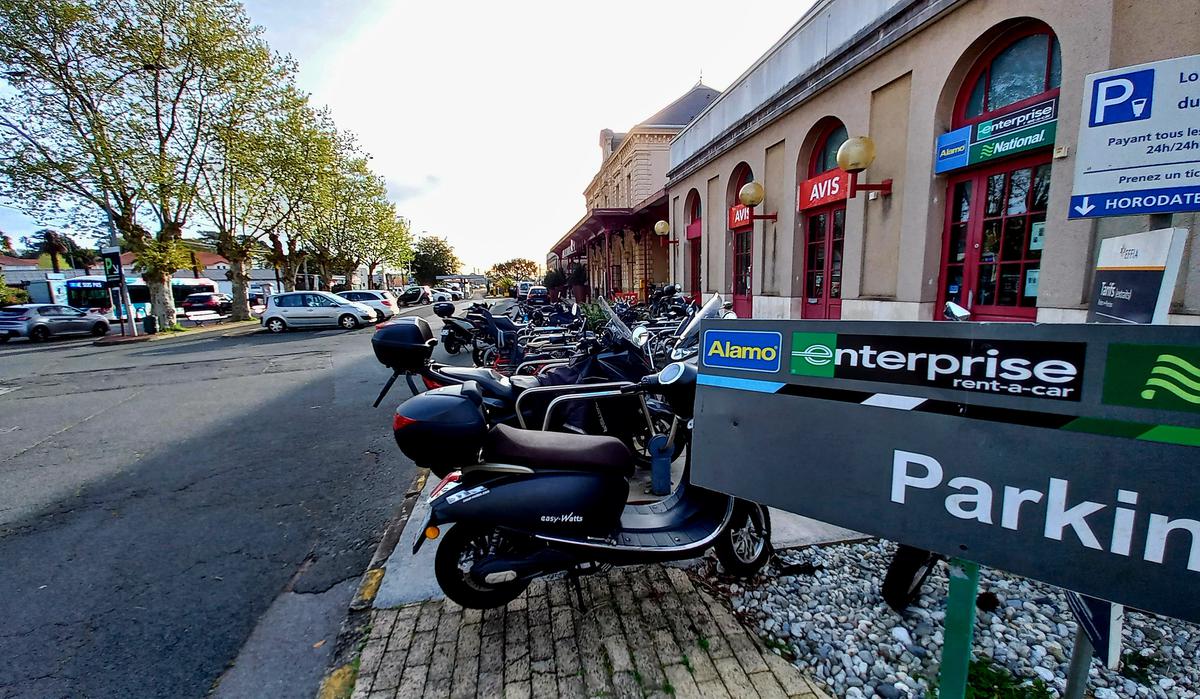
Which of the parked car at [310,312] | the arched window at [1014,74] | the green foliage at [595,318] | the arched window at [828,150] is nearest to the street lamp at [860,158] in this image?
the arched window at [1014,74]

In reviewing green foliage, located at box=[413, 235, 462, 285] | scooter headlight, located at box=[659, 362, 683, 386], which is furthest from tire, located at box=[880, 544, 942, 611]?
green foliage, located at box=[413, 235, 462, 285]

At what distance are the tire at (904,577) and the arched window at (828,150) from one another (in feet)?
24.2

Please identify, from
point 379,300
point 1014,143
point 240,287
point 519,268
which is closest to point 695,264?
point 1014,143

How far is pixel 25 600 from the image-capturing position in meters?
2.57

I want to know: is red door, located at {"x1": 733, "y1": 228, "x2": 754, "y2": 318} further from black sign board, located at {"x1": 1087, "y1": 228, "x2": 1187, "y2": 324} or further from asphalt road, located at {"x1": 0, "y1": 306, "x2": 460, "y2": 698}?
black sign board, located at {"x1": 1087, "y1": 228, "x2": 1187, "y2": 324}

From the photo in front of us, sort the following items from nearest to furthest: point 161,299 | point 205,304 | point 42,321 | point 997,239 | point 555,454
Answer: point 555,454 < point 997,239 < point 42,321 < point 161,299 < point 205,304

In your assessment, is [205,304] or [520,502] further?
[205,304]

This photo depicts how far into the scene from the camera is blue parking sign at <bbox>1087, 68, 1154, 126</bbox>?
194cm

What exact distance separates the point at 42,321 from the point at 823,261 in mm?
24975

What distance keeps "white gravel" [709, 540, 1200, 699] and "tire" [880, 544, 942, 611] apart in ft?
0.18

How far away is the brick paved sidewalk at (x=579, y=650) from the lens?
1.88 meters

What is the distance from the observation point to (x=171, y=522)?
3.38 m

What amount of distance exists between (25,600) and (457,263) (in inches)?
2897

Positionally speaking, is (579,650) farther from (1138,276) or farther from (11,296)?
(11,296)
